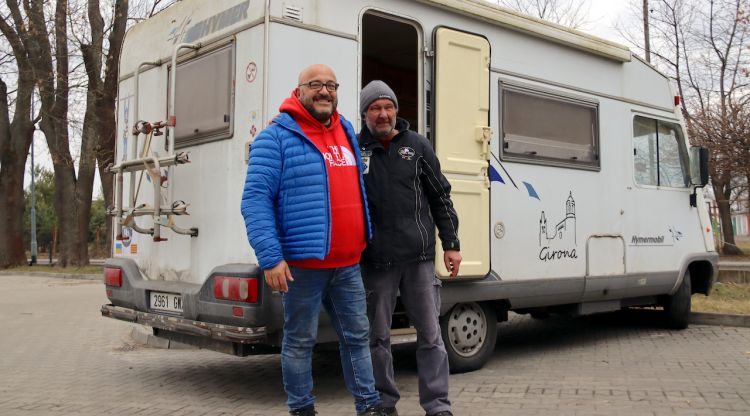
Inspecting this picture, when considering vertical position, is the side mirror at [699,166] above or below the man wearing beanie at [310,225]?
above

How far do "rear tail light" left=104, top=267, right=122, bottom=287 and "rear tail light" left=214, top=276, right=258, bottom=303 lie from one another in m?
1.41

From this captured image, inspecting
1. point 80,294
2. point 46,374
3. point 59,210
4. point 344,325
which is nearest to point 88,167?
point 59,210

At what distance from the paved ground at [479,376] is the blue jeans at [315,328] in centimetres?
94

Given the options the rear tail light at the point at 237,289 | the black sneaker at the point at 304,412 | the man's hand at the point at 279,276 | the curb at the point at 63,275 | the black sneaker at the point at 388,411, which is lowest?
the black sneaker at the point at 388,411

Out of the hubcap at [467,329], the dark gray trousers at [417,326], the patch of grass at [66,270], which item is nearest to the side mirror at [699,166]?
the hubcap at [467,329]

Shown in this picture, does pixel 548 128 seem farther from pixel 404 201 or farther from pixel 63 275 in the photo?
pixel 63 275

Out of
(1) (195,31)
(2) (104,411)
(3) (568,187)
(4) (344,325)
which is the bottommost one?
(2) (104,411)

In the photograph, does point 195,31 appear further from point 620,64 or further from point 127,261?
point 620,64

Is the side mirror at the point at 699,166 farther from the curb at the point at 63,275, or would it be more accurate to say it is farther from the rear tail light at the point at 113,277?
the curb at the point at 63,275

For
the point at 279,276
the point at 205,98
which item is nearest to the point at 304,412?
the point at 279,276

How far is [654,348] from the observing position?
6852mm

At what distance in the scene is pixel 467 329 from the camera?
18.9 feet

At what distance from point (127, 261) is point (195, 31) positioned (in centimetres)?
185

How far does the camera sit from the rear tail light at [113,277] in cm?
568
